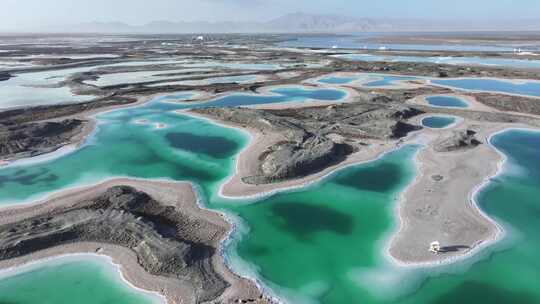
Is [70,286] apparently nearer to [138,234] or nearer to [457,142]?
[138,234]

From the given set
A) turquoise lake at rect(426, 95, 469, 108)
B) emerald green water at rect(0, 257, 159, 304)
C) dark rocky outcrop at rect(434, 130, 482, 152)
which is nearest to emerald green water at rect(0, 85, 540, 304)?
emerald green water at rect(0, 257, 159, 304)

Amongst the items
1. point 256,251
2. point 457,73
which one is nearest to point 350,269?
point 256,251

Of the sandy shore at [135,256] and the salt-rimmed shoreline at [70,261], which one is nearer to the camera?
the sandy shore at [135,256]

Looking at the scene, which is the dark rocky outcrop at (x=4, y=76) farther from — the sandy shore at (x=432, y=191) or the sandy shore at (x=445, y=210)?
the sandy shore at (x=445, y=210)

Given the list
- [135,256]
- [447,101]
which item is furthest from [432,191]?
[447,101]

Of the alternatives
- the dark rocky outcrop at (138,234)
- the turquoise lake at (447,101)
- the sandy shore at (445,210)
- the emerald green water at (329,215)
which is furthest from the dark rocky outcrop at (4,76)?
the turquoise lake at (447,101)

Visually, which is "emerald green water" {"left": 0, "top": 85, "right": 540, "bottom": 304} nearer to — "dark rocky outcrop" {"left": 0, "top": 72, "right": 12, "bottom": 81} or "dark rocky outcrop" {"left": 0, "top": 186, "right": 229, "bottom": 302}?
"dark rocky outcrop" {"left": 0, "top": 186, "right": 229, "bottom": 302}
